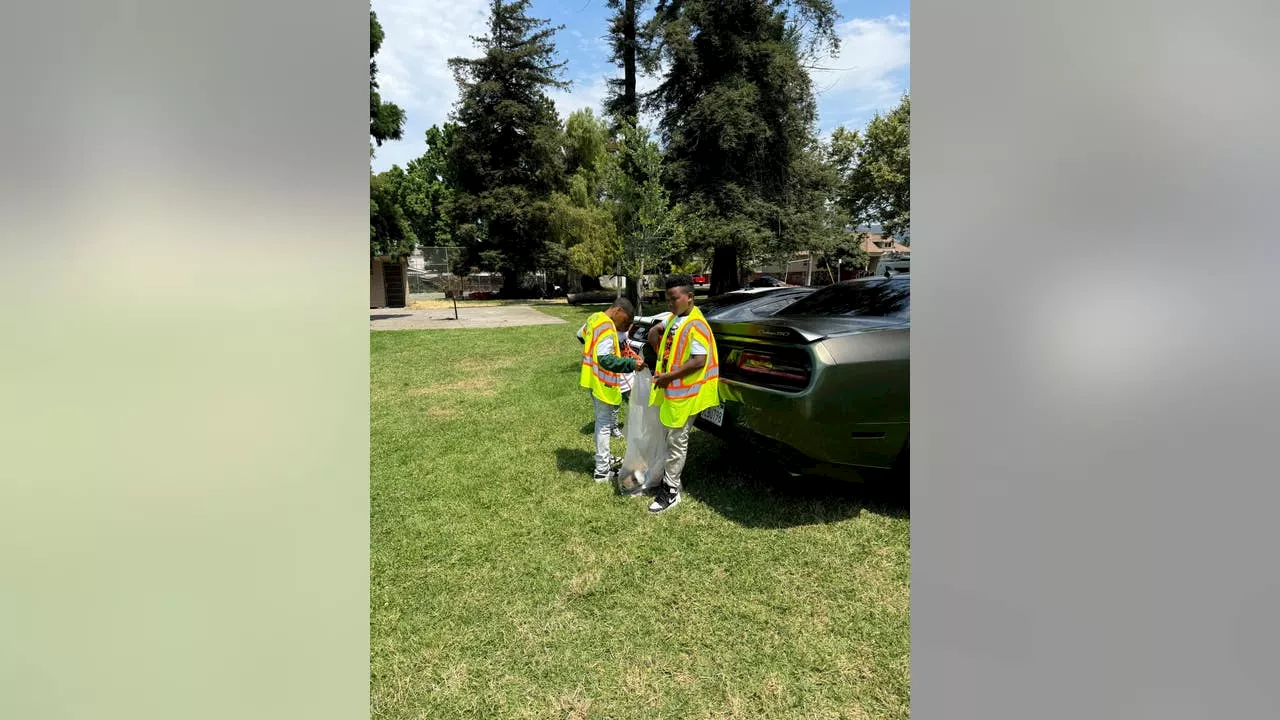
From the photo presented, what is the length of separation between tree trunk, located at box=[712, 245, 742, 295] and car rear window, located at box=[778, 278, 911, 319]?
17.8 metres

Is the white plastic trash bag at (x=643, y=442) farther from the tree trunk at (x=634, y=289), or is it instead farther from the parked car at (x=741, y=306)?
the tree trunk at (x=634, y=289)

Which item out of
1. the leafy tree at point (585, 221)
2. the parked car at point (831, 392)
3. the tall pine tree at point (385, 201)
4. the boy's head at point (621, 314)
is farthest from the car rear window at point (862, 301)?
the leafy tree at point (585, 221)

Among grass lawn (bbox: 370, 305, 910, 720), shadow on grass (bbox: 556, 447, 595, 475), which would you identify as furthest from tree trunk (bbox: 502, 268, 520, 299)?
shadow on grass (bbox: 556, 447, 595, 475)

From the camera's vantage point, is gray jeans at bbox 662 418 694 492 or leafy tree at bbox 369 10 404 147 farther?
leafy tree at bbox 369 10 404 147

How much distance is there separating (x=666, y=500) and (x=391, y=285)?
24.4 metres

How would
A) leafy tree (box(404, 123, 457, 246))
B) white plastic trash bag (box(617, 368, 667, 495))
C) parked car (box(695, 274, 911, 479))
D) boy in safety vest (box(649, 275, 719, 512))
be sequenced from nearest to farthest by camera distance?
parked car (box(695, 274, 911, 479))
boy in safety vest (box(649, 275, 719, 512))
white plastic trash bag (box(617, 368, 667, 495))
leafy tree (box(404, 123, 457, 246))

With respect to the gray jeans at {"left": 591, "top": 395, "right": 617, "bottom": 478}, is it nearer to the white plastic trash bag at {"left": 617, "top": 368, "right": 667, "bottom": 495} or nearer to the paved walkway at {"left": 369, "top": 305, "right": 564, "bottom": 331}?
the white plastic trash bag at {"left": 617, "top": 368, "right": 667, "bottom": 495}

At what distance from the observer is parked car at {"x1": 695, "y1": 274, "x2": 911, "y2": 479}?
10.2 ft

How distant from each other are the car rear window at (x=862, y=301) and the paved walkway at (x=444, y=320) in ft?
43.5

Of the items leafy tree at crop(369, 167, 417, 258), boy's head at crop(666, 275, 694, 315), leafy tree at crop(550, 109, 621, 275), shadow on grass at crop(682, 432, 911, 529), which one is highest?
leafy tree at crop(550, 109, 621, 275)
